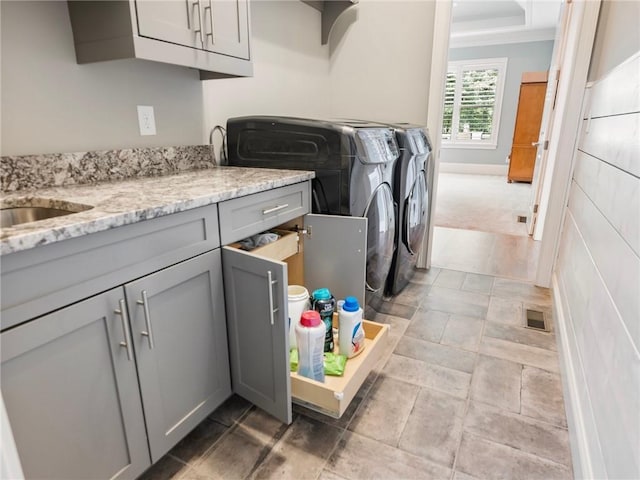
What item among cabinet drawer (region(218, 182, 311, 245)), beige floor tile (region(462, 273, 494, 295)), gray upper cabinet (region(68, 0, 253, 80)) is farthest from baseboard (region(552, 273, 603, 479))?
gray upper cabinet (region(68, 0, 253, 80))

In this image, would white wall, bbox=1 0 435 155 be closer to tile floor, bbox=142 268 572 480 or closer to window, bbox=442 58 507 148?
tile floor, bbox=142 268 572 480

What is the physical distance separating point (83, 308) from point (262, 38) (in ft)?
6.13

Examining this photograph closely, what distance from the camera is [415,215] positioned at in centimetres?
240

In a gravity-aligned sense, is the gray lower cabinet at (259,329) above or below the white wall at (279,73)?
below

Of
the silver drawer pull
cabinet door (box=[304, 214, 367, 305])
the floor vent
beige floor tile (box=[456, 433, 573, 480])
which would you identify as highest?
the silver drawer pull

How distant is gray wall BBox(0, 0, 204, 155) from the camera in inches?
46.7

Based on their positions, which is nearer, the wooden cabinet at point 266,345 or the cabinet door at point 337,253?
the wooden cabinet at point 266,345

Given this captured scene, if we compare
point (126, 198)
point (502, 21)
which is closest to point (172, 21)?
point (126, 198)

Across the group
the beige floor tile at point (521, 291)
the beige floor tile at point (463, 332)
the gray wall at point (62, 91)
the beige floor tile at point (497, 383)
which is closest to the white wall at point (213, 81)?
the gray wall at point (62, 91)

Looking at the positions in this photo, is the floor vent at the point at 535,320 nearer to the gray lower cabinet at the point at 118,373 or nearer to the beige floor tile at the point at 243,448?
the beige floor tile at the point at 243,448

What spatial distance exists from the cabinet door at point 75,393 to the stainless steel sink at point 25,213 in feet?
1.17

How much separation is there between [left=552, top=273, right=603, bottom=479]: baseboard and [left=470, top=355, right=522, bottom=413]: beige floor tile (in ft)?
0.58

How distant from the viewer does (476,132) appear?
8.20 metres

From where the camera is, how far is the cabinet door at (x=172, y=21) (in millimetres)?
1198
